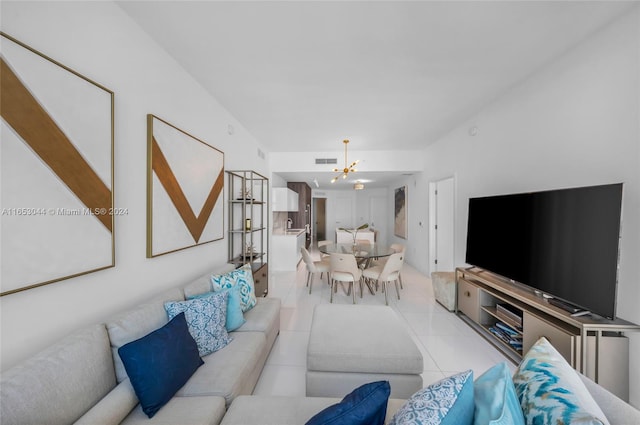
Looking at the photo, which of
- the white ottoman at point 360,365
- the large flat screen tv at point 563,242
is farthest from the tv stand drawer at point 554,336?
the white ottoman at point 360,365

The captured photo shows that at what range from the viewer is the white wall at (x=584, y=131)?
1.61 meters

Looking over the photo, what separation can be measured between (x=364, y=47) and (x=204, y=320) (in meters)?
2.45

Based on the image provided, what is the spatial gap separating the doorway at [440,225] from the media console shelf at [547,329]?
189cm

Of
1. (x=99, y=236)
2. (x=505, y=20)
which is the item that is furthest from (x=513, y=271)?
(x=99, y=236)

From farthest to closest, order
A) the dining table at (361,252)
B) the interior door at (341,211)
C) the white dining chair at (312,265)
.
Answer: the interior door at (341,211) → the white dining chair at (312,265) → the dining table at (361,252)

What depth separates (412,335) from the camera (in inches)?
106

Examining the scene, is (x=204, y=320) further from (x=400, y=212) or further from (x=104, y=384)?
(x=400, y=212)

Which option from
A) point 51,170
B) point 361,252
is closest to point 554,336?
point 361,252

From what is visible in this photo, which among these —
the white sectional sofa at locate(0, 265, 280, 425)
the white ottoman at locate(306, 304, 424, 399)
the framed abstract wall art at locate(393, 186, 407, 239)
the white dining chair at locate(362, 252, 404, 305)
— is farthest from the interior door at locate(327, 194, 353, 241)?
the white sectional sofa at locate(0, 265, 280, 425)

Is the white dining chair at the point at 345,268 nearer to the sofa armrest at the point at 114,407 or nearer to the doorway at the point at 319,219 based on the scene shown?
the sofa armrest at the point at 114,407

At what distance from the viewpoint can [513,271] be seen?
2295 mm

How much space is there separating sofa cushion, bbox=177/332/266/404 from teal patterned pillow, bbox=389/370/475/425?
3.37 ft

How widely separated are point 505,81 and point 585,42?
0.62m

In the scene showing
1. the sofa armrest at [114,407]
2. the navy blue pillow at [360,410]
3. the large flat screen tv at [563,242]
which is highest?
the large flat screen tv at [563,242]
